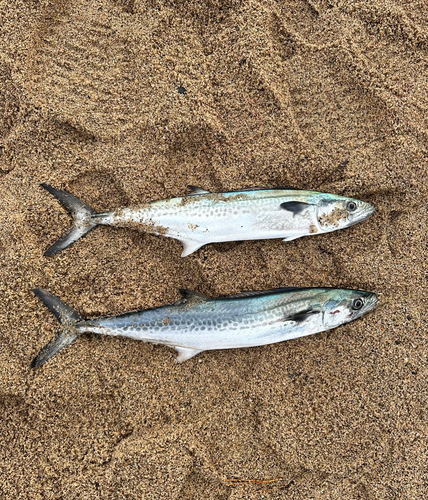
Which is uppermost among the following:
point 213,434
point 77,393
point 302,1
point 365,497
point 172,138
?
point 302,1

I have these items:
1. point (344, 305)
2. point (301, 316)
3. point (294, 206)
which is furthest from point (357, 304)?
point (294, 206)

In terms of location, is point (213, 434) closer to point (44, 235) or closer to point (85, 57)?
point (44, 235)

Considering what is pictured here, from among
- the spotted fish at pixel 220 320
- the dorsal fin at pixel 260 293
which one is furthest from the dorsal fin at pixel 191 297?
the dorsal fin at pixel 260 293

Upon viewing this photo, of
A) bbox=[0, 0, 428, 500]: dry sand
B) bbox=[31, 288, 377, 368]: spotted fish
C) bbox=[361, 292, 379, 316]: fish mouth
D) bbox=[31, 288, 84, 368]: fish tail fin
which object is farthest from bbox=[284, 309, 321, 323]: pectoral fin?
bbox=[31, 288, 84, 368]: fish tail fin

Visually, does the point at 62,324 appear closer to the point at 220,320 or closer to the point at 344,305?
the point at 220,320

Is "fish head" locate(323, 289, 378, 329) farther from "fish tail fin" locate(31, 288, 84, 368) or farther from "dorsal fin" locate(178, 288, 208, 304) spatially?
"fish tail fin" locate(31, 288, 84, 368)

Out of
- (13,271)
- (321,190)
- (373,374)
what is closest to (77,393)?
(13,271)
